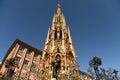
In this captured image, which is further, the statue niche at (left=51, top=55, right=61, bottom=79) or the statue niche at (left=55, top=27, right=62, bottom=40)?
the statue niche at (left=55, top=27, right=62, bottom=40)

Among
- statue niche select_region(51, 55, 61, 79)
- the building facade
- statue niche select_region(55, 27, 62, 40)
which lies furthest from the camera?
statue niche select_region(55, 27, 62, 40)

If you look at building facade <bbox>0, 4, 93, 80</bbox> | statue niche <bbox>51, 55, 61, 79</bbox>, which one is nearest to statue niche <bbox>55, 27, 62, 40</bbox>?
building facade <bbox>0, 4, 93, 80</bbox>

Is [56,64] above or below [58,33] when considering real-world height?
below

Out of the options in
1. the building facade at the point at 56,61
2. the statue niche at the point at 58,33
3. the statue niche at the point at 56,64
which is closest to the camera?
the building facade at the point at 56,61

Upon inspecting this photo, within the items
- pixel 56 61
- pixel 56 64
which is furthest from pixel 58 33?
pixel 56 64

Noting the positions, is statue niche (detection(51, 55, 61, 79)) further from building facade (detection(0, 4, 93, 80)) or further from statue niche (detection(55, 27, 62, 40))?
statue niche (detection(55, 27, 62, 40))

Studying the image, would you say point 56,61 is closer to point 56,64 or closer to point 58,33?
point 56,64

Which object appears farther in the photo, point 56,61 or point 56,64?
point 56,61

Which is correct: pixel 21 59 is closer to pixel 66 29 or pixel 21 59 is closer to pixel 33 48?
pixel 33 48

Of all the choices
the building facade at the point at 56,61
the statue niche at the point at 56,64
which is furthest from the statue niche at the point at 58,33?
the statue niche at the point at 56,64

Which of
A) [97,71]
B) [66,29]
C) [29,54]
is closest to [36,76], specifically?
[97,71]

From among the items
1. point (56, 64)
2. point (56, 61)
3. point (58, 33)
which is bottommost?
point (56, 64)

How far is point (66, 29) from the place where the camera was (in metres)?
24.5

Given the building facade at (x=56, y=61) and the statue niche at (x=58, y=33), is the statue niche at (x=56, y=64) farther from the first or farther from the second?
the statue niche at (x=58, y=33)
